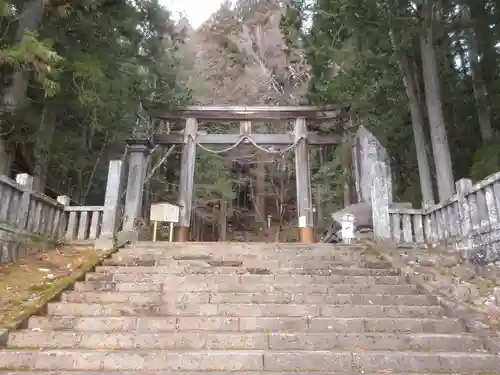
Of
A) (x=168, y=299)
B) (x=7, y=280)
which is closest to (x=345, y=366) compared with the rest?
(x=168, y=299)

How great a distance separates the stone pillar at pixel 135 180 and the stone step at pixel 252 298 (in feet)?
15.5

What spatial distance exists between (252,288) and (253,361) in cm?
179

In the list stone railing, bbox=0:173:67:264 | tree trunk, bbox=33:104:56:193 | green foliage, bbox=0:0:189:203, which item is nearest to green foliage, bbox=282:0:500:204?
green foliage, bbox=0:0:189:203

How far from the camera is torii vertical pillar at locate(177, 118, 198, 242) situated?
1202 centimetres

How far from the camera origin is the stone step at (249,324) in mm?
4480

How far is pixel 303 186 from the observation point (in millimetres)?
12453

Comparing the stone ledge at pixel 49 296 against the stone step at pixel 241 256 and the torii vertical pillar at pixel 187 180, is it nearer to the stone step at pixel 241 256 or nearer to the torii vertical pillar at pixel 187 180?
the stone step at pixel 241 256

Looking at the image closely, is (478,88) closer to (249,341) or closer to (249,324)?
(249,324)

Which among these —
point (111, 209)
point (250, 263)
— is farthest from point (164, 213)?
point (250, 263)

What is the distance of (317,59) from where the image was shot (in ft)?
45.4

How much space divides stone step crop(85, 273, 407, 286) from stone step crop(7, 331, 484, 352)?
1533 millimetres

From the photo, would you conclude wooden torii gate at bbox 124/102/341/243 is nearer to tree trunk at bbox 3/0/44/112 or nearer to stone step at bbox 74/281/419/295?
tree trunk at bbox 3/0/44/112


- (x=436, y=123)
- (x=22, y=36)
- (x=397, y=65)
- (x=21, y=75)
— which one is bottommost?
(x=436, y=123)

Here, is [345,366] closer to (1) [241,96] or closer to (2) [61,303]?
(2) [61,303]
